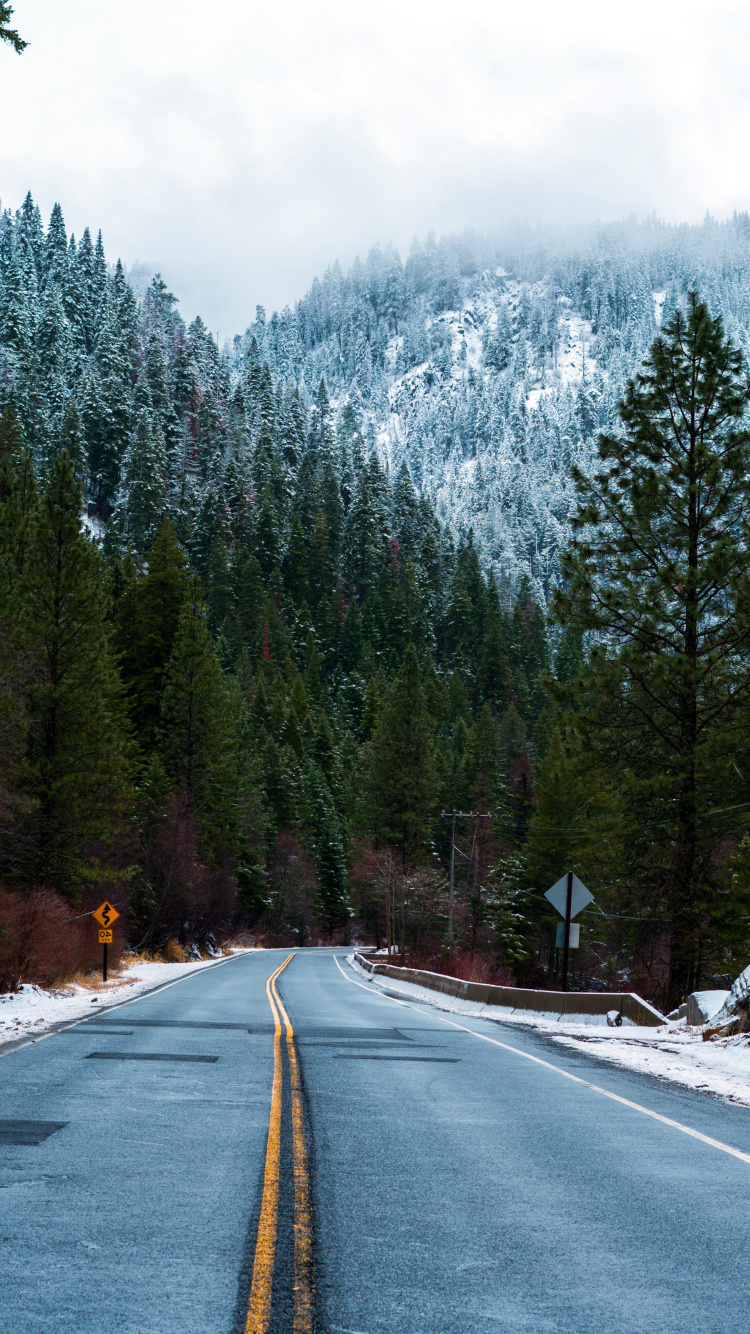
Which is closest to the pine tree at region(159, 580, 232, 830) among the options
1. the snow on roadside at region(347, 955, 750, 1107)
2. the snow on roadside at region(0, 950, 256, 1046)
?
the snow on roadside at region(0, 950, 256, 1046)

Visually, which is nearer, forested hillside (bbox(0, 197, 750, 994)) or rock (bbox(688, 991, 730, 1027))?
rock (bbox(688, 991, 730, 1027))

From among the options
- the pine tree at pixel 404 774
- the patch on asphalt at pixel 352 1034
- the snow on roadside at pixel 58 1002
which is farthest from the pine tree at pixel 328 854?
the patch on asphalt at pixel 352 1034

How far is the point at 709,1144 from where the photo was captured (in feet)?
27.5

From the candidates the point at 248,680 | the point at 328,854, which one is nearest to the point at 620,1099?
the point at 328,854

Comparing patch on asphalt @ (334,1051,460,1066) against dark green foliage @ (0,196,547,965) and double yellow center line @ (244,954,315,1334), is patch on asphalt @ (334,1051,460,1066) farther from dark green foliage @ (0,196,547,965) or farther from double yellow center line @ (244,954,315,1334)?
dark green foliage @ (0,196,547,965)

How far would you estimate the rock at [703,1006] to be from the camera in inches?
666

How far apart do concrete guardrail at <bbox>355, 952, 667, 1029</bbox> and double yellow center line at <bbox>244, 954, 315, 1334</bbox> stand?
38.0 feet

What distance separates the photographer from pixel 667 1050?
50.8 ft

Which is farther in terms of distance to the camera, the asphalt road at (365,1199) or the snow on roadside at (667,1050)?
the snow on roadside at (667,1050)

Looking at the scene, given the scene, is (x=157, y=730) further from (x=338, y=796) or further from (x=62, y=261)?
(x=62, y=261)

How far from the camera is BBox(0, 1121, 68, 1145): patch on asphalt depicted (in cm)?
724

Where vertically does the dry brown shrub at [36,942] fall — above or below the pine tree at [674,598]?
below

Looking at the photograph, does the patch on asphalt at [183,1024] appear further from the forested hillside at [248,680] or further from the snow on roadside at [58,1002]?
the forested hillside at [248,680]

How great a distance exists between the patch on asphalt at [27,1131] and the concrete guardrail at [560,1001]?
13519 mm
